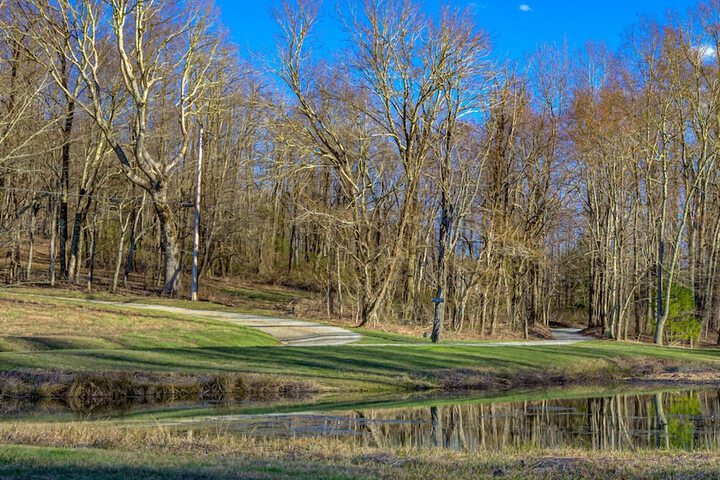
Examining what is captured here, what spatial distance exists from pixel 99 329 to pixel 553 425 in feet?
51.8

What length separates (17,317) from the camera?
1023 inches

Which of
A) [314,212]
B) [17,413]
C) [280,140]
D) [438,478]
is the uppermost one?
[280,140]

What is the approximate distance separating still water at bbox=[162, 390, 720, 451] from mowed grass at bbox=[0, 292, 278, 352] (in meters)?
9.52

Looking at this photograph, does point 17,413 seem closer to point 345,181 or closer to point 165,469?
point 165,469

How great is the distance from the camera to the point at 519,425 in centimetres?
1535

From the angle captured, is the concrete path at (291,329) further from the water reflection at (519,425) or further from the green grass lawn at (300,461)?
the green grass lawn at (300,461)

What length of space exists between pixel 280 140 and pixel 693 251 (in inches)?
1045

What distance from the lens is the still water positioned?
13.2 metres

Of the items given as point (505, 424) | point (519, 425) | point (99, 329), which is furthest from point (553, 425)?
point (99, 329)

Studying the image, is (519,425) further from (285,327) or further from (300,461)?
(285,327)

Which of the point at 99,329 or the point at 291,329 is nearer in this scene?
the point at 99,329

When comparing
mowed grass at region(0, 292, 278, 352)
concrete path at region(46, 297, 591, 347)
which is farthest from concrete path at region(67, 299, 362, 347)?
mowed grass at region(0, 292, 278, 352)

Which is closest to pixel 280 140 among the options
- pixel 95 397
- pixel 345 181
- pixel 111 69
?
pixel 345 181

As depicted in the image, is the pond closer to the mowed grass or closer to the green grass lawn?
the green grass lawn
